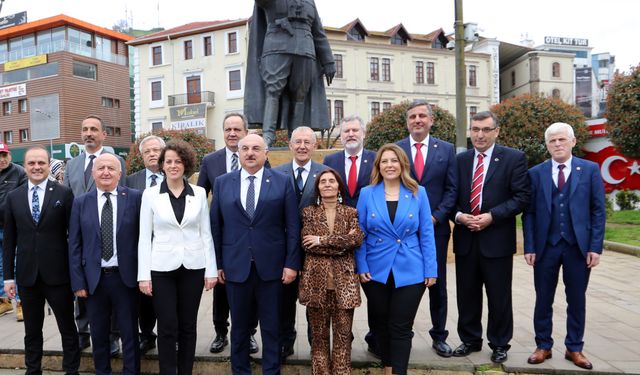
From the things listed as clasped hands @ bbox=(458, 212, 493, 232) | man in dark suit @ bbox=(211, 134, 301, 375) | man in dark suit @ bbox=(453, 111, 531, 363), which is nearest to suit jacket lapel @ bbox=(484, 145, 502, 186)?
man in dark suit @ bbox=(453, 111, 531, 363)

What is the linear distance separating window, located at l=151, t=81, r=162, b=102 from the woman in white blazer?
3804 centimetres

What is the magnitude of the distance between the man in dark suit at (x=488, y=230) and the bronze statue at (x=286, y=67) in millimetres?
2720

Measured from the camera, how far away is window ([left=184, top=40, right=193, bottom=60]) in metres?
38.7

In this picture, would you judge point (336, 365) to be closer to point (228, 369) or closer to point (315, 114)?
point (228, 369)

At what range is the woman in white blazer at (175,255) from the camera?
373cm

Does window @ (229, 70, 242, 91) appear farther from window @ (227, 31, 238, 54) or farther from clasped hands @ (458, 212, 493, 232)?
clasped hands @ (458, 212, 493, 232)

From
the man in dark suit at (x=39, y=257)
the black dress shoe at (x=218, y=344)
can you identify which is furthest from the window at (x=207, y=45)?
the black dress shoe at (x=218, y=344)

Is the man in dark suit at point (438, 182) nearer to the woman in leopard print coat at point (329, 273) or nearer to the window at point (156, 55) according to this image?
the woman in leopard print coat at point (329, 273)

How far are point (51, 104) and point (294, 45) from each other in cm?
4021

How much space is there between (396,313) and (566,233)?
156 centimetres

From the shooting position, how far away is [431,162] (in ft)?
14.2

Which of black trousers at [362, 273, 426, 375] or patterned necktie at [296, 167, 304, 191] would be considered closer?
black trousers at [362, 273, 426, 375]

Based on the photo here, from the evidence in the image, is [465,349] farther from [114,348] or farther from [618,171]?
[618,171]

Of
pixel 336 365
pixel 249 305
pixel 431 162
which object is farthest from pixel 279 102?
pixel 336 365
